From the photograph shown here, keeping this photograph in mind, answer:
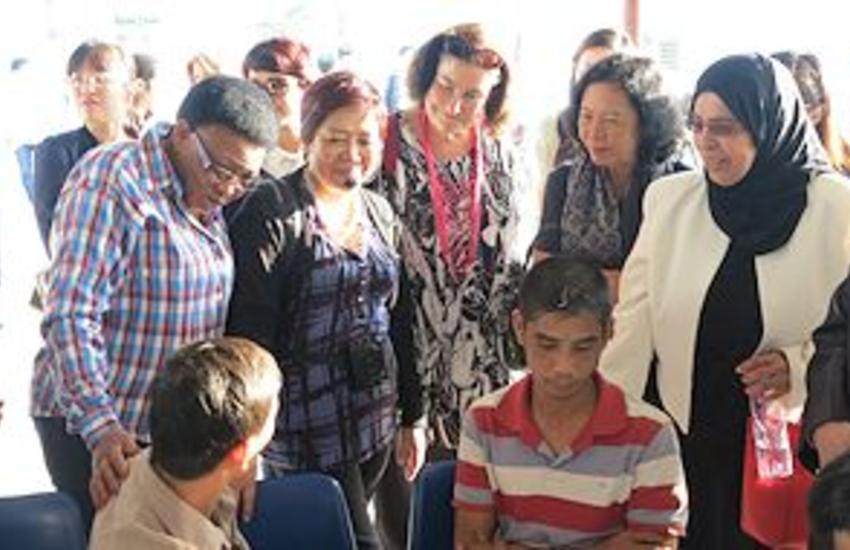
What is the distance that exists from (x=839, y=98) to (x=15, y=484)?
2973mm

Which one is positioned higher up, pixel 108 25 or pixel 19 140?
pixel 108 25

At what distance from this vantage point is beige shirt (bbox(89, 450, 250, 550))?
1.38m

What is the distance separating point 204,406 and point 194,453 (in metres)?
0.06

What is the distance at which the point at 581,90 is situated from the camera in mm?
2635

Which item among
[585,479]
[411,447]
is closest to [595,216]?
[411,447]

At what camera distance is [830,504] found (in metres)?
1.33

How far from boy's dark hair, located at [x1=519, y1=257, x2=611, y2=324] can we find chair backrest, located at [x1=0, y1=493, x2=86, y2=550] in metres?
0.80

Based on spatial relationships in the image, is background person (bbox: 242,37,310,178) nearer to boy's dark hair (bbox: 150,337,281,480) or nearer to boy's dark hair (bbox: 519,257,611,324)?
boy's dark hair (bbox: 519,257,611,324)

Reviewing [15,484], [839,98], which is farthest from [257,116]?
[15,484]

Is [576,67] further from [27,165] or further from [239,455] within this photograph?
[239,455]

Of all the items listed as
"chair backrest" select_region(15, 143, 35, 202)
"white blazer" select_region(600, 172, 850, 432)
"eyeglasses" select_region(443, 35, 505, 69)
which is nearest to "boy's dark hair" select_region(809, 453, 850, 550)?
"white blazer" select_region(600, 172, 850, 432)

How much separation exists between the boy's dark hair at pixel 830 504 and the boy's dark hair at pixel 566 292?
578 millimetres

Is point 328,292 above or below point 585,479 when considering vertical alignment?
above

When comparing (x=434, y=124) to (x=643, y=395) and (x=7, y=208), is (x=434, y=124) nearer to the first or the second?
(x=643, y=395)
